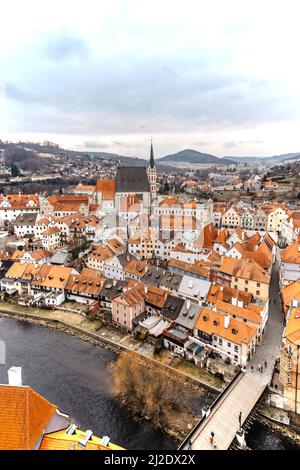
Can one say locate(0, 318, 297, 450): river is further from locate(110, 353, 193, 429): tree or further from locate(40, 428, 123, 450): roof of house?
locate(40, 428, 123, 450): roof of house

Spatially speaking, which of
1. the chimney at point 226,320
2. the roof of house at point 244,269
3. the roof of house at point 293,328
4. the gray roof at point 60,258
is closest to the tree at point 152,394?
the chimney at point 226,320

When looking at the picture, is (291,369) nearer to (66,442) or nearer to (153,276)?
(66,442)

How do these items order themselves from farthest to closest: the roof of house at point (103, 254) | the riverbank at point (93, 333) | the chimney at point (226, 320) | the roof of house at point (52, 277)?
the roof of house at point (103, 254)
the roof of house at point (52, 277)
the chimney at point (226, 320)
the riverbank at point (93, 333)

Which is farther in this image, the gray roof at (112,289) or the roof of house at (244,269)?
the gray roof at (112,289)

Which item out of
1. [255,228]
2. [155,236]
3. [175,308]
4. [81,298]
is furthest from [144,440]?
[255,228]

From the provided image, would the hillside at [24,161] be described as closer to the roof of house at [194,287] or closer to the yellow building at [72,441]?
the roof of house at [194,287]

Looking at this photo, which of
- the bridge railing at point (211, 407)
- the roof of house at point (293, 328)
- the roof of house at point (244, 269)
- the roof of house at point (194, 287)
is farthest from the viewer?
the roof of house at point (244, 269)

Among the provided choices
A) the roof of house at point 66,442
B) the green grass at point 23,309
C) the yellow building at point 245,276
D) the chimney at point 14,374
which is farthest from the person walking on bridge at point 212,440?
the green grass at point 23,309

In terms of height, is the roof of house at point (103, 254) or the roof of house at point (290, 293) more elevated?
the roof of house at point (103, 254)

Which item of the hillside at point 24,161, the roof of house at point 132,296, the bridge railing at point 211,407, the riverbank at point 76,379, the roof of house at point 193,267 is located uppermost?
the hillside at point 24,161
